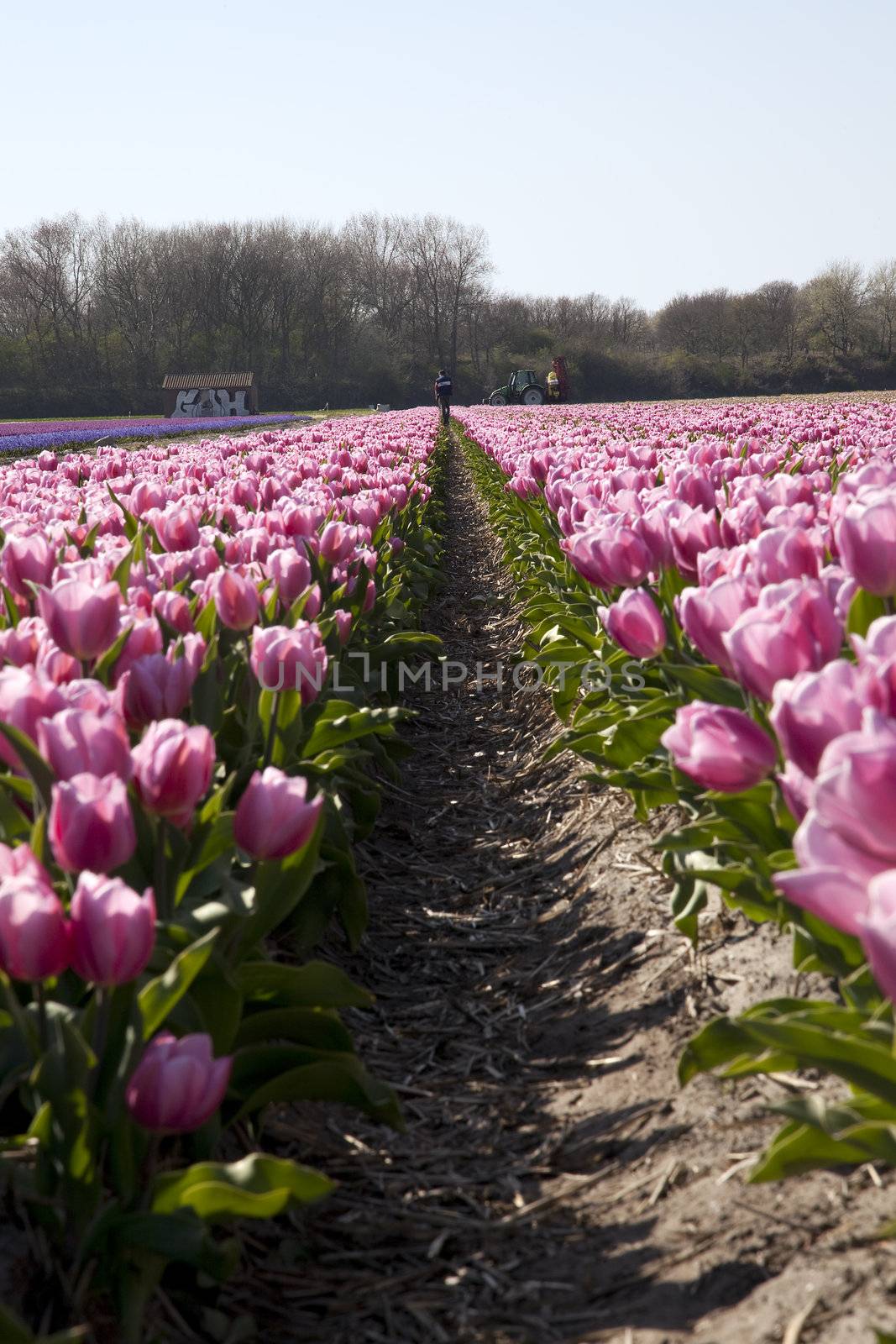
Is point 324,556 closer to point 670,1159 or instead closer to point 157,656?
point 157,656

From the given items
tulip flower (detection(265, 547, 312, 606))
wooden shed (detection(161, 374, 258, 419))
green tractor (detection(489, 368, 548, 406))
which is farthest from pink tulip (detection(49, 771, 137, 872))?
wooden shed (detection(161, 374, 258, 419))

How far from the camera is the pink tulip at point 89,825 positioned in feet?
4.90

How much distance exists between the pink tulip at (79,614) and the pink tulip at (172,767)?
654mm

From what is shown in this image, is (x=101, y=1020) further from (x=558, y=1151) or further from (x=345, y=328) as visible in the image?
(x=345, y=328)

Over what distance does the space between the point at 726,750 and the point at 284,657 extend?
3.55 ft

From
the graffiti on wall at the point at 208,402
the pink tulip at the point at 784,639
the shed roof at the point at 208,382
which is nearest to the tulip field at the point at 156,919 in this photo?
the pink tulip at the point at 784,639

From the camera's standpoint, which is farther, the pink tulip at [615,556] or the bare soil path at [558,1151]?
the pink tulip at [615,556]

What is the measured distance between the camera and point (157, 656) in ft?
7.27

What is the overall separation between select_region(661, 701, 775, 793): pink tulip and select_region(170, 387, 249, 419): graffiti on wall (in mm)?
62296

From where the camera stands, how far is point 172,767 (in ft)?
5.58

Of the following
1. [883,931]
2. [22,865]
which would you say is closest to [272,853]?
[22,865]

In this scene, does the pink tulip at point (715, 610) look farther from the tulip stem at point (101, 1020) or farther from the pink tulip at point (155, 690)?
the tulip stem at point (101, 1020)

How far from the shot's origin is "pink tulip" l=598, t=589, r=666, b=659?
2535 millimetres

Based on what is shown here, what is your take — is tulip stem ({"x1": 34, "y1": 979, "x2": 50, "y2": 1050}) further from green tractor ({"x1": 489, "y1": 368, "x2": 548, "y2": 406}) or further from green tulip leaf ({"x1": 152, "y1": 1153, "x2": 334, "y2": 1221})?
green tractor ({"x1": 489, "y1": 368, "x2": 548, "y2": 406})
